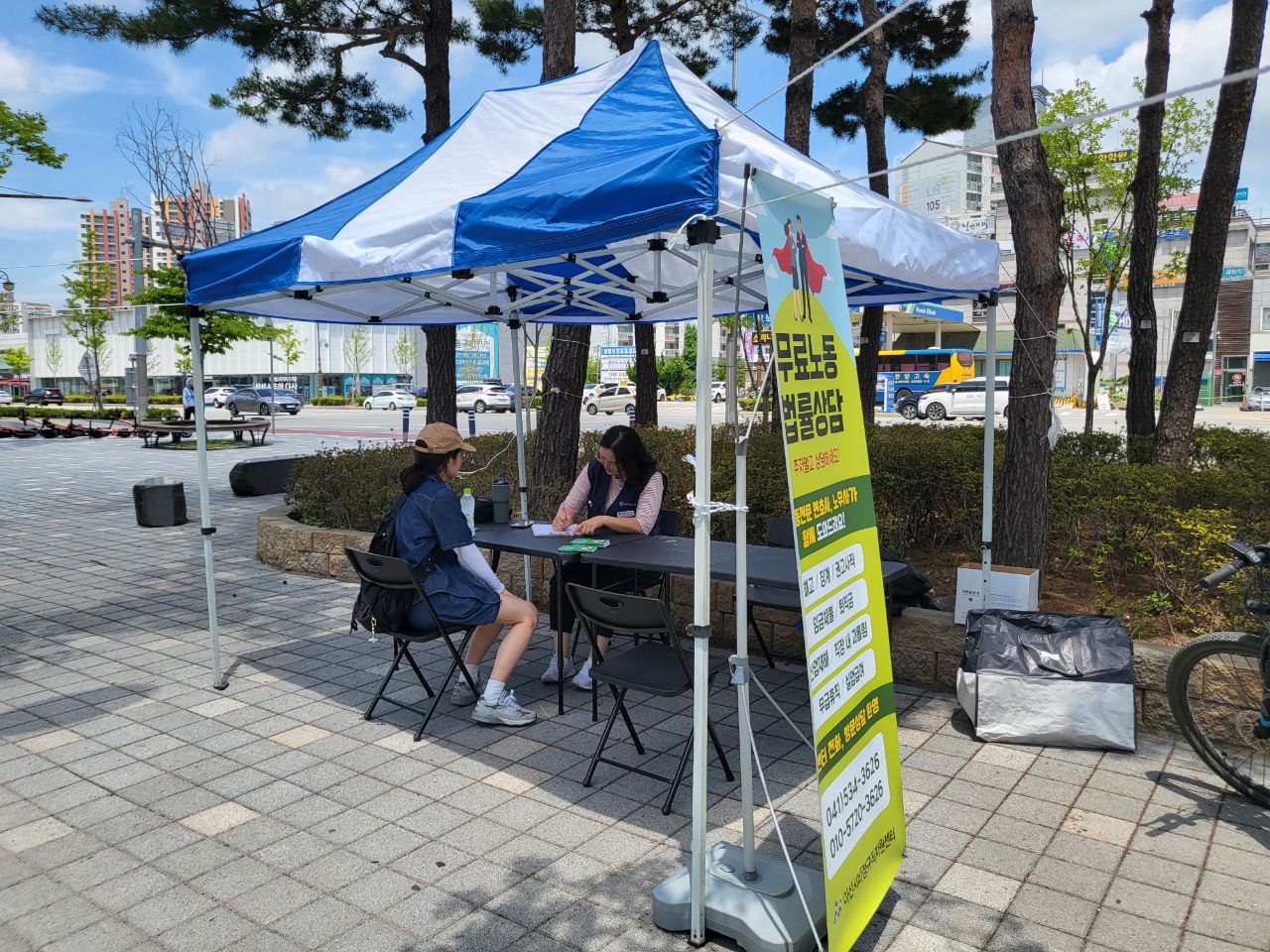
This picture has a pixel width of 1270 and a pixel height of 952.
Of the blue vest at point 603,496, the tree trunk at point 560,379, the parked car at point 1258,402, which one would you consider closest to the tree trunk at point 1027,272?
the blue vest at point 603,496

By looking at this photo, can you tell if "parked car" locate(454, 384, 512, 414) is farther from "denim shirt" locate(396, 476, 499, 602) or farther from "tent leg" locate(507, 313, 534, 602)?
"denim shirt" locate(396, 476, 499, 602)

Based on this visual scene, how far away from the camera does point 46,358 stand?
253 ft

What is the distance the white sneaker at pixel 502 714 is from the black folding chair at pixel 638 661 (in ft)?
1.80

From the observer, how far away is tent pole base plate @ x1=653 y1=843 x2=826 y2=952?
2.64 m

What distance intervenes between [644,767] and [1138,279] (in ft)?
28.0

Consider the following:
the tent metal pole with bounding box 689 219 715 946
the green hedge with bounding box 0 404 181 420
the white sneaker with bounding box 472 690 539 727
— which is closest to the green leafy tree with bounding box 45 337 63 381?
the green hedge with bounding box 0 404 181 420

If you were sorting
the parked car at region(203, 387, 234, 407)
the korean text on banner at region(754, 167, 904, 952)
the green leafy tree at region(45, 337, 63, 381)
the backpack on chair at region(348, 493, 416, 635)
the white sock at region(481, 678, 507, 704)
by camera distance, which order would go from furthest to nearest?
the green leafy tree at region(45, 337, 63, 381) < the parked car at region(203, 387, 234, 407) < the white sock at region(481, 678, 507, 704) < the backpack on chair at region(348, 493, 416, 635) < the korean text on banner at region(754, 167, 904, 952)

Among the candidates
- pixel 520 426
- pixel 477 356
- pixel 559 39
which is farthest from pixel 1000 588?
pixel 477 356

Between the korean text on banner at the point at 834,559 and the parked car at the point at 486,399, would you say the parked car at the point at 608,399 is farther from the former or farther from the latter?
the korean text on banner at the point at 834,559

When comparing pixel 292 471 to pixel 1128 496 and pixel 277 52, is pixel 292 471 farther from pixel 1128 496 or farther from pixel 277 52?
pixel 1128 496

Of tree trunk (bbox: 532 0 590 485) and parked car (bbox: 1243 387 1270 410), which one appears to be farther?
parked car (bbox: 1243 387 1270 410)

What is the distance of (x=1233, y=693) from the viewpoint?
388 cm

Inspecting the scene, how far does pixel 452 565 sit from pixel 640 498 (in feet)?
3.98

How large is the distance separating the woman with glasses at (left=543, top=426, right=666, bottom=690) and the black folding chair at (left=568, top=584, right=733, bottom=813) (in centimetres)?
95
